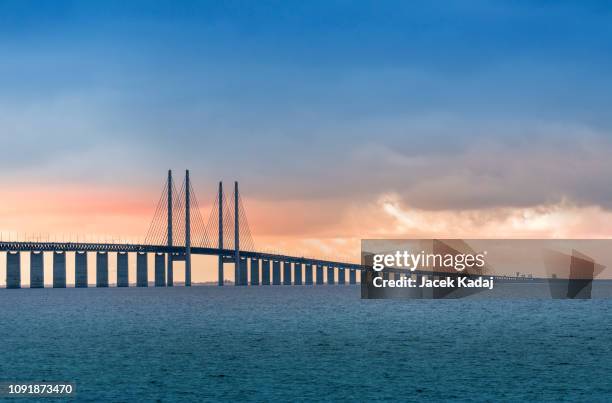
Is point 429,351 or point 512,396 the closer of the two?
point 512,396

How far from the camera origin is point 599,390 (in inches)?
1869

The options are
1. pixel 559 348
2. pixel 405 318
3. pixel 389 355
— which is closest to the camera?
pixel 389 355

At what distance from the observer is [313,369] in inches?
2169

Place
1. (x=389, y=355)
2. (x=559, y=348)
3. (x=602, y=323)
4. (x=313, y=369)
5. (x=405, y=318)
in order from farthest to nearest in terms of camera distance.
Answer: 1. (x=405, y=318)
2. (x=602, y=323)
3. (x=559, y=348)
4. (x=389, y=355)
5. (x=313, y=369)

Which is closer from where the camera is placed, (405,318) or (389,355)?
(389,355)

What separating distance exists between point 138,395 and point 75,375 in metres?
8.55

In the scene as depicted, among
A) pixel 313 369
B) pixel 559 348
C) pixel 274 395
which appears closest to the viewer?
pixel 274 395

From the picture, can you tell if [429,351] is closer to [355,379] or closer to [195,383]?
[355,379]

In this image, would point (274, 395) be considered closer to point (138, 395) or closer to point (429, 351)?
point (138, 395)

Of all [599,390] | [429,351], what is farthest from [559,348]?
[599,390]

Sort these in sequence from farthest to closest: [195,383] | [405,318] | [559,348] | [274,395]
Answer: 1. [405,318]
2. [559,348]
3. [195,383]
4. [274,395]

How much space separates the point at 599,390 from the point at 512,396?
5071mm

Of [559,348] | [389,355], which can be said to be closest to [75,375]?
[389,355]

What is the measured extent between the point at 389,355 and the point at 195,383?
1800 cm
